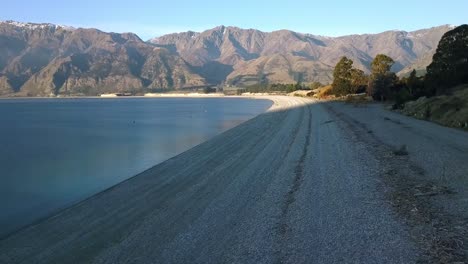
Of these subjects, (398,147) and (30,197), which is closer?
(30,197)

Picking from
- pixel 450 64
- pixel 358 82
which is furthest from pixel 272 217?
pixel 358 82

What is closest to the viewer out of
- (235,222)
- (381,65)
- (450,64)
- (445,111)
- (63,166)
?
(235,222)

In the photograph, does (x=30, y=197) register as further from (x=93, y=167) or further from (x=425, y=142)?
(x=425, y=142)

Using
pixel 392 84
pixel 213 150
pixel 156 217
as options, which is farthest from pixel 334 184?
pixel 392 84

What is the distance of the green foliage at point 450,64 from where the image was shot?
49.6 meters

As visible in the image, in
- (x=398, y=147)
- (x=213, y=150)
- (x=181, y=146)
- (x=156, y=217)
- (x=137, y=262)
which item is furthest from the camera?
(x=181, y=146)

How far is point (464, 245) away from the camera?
7.96 m

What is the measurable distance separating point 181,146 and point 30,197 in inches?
667

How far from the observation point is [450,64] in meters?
51.0

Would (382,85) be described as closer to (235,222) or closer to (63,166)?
(63,166)

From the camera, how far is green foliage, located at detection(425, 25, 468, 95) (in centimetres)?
4959

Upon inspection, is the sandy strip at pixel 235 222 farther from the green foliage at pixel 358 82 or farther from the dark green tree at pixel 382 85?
the green foliage at pixel 358 82

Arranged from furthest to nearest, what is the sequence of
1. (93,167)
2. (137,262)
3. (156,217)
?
(93,167), (156,217), (137,262)

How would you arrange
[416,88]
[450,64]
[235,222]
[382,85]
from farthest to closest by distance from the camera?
[382,85]
[416,88]
[450,64]
[235,222]
